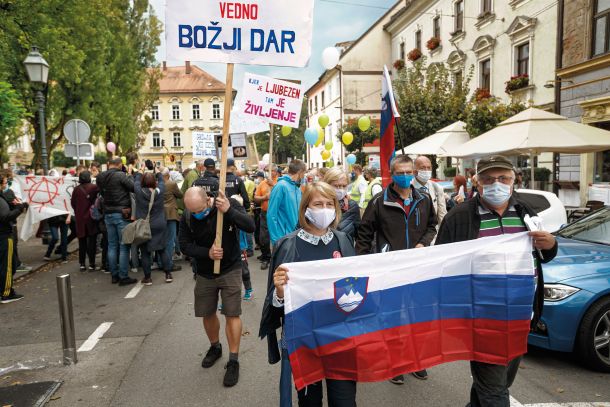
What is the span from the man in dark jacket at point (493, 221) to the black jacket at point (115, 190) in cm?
621

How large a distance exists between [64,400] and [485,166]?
3849 mm

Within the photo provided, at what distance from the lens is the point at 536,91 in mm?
18438

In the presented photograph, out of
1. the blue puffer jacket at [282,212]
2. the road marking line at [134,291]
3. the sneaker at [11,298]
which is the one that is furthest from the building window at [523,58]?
the sneaker at [11,298]

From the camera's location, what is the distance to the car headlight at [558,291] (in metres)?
3.95

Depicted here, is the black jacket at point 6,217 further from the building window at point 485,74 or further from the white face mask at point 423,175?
the building window at point 485,74

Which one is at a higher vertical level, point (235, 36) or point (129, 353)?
point (235, 36)

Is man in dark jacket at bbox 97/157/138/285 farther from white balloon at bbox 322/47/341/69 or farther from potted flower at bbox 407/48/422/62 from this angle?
potted flower at bbox 407/48/422/62

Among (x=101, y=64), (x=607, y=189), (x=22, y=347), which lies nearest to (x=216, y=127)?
(x=101, y=64)

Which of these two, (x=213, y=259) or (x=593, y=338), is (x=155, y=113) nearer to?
(x=213, y=259)

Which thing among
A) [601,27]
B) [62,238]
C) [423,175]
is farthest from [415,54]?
[423,175]

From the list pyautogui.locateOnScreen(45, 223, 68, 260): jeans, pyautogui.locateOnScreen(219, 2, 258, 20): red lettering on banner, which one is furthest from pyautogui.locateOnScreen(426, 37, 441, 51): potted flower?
pyautogui.locateOnScreen(219, 2, 258, 20): red lettering on banner

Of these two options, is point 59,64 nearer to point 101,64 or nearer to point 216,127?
point 101,64

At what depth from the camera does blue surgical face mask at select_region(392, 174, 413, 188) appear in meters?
3.89

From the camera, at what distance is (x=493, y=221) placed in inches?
115
